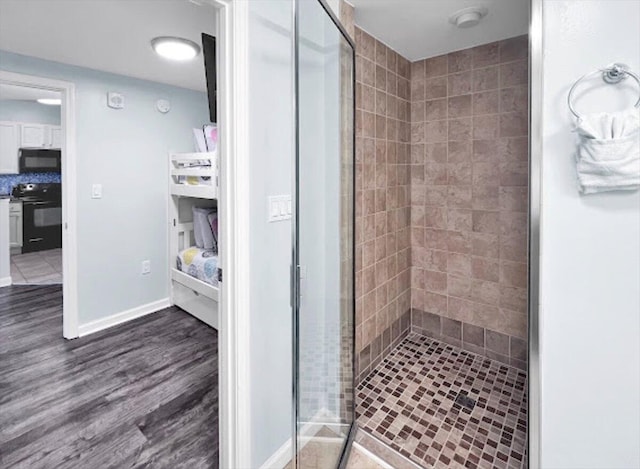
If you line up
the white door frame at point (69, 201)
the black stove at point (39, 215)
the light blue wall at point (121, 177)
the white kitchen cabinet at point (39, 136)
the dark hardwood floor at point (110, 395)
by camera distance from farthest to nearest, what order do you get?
the black stove at point (39, 215) → the white kitchen cabinet at point (39, 136) → the light blue wall at point (121, 177) → the white door frame at point (69, 201) → the dark hardwood floor at point (110, 395)

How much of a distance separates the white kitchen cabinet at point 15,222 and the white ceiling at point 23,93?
1645mm

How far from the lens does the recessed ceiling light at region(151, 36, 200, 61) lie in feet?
7.70

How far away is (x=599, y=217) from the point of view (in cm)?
109

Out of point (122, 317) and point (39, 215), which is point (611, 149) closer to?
point (122, 317)

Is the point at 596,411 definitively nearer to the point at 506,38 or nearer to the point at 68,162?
the point at 506,38

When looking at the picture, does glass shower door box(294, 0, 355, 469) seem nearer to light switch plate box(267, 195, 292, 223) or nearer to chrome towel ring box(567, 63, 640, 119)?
light switch plate box(267, 195, 292, 223)

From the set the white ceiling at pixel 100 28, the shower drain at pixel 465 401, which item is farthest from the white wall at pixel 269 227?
the shower drain at pixel 465 401

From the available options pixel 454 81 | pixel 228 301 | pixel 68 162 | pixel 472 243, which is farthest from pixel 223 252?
pixel 68 162

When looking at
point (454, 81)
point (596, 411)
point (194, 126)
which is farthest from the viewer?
point (194, 126)

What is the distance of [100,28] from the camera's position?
220 cm

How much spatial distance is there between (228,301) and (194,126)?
3.05m

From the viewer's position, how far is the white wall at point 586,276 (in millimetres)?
1060

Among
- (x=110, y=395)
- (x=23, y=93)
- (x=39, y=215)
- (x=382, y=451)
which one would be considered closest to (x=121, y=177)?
(x=110, y=395)

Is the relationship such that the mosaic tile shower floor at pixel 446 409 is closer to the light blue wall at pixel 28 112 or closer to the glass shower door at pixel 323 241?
the glass shower door at pixel 323 241
